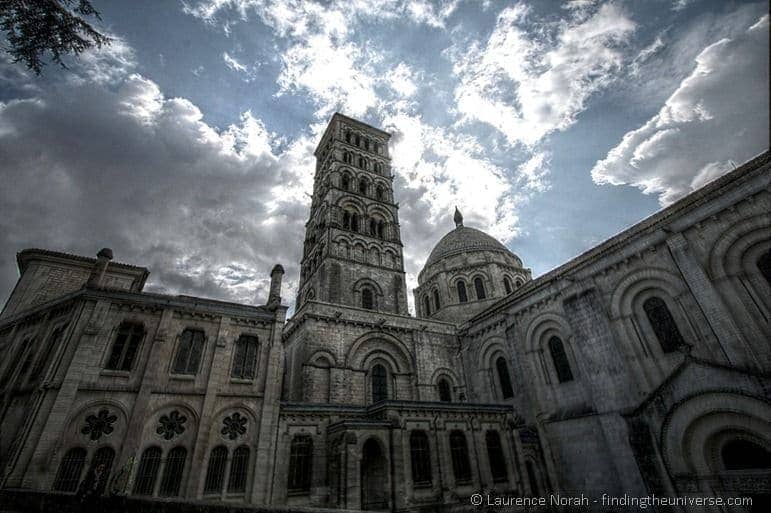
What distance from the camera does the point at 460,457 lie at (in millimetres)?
16781

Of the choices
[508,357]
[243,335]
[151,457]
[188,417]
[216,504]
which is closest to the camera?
[216,504]

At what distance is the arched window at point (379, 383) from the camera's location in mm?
21500

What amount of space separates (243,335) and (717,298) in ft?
68.4

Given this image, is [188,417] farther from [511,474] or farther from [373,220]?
[373,220]

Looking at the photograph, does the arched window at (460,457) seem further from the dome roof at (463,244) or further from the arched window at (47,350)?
the dome roof at (463,244)

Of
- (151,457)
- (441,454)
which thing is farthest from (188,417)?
(441,454)

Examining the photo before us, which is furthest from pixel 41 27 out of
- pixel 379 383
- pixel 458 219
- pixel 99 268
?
pixel 458 219

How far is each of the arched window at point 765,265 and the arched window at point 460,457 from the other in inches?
561

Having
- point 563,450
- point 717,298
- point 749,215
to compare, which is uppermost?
point 749,215

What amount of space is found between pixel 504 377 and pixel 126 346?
2136 centimetres

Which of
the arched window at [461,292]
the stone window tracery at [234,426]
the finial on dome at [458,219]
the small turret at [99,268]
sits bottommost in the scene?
the stone window tracery at [234,426]

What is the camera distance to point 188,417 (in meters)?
14.4

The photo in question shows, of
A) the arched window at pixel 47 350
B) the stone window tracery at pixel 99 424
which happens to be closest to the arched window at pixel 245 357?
the stone window tracery at pixel 99 424

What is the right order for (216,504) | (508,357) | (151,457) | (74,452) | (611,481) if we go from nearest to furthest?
(216,504) → (74,452) → (151,457) → (611,481) → (508,357)
